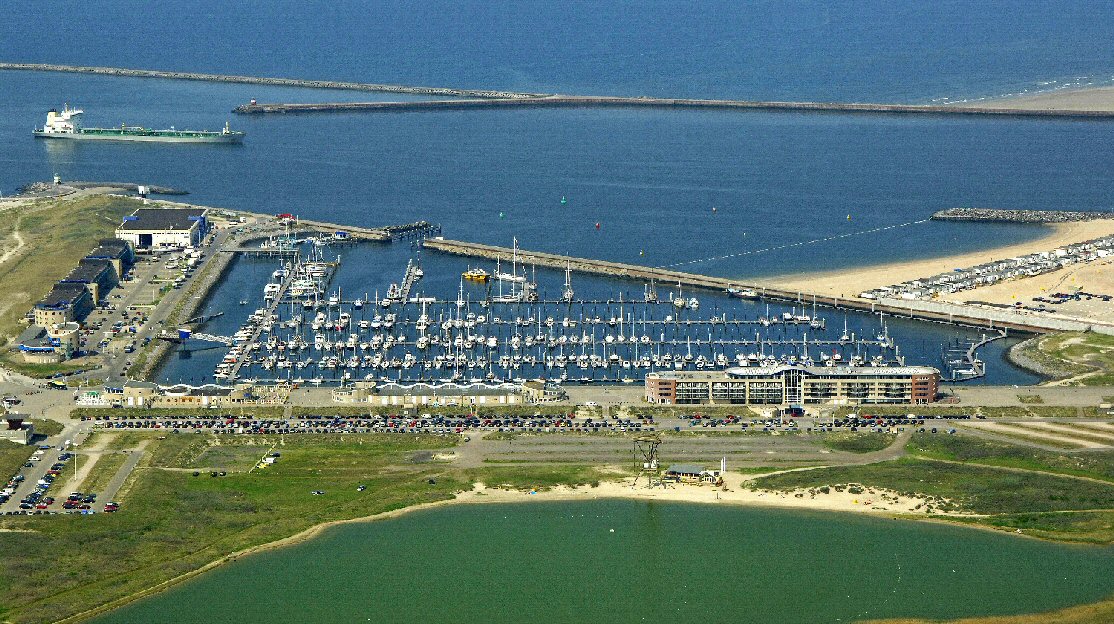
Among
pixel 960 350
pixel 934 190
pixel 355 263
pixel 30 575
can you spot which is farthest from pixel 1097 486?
pixel 934 190

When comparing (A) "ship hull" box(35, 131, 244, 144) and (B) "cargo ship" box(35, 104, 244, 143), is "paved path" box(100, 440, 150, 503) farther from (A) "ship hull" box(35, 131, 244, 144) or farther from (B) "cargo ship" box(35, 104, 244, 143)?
(B) "cargo ship" box(35, 104, 244, 143)

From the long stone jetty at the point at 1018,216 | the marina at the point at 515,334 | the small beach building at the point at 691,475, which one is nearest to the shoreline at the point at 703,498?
the small beach building at the point at 691,475

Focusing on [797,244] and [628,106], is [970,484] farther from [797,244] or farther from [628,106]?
[628,106]

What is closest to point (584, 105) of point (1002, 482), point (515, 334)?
point (515, 334)

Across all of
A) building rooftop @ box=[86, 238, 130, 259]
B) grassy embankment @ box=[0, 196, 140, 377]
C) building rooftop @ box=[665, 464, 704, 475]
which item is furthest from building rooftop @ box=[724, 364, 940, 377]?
building rooftop @ box=[86, 238, 130, 259]

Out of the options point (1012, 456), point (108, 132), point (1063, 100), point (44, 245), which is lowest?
point (1012, 456)

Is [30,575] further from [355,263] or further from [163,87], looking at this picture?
[163,87]
